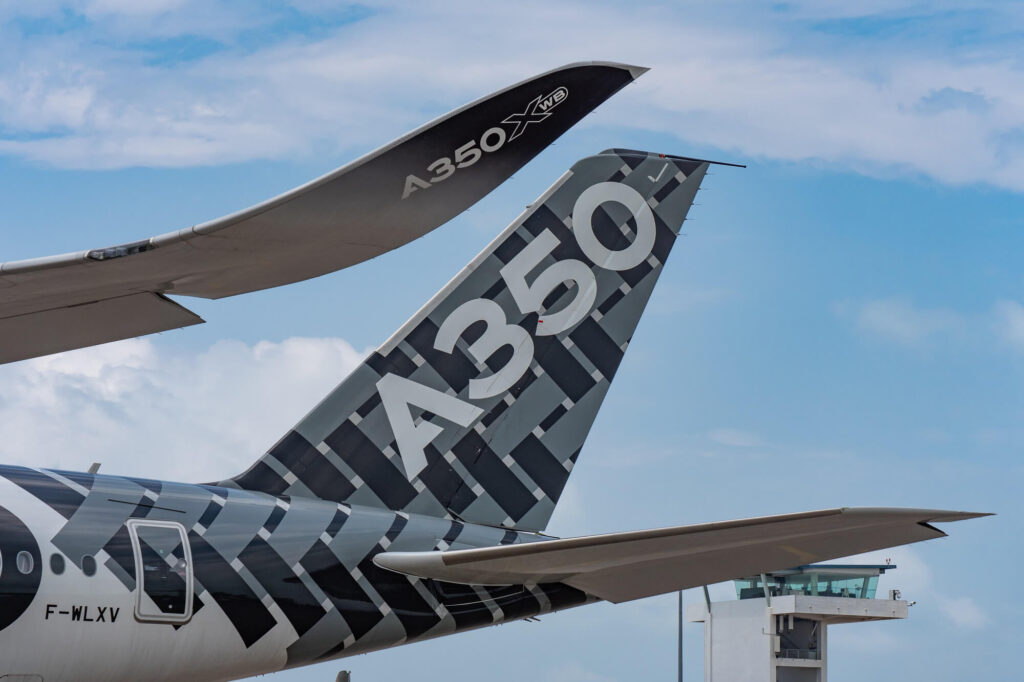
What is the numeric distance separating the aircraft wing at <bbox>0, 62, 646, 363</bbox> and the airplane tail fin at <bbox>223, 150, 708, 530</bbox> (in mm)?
5788

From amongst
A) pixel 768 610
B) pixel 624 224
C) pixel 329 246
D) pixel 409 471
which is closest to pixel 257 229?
pixel 329 246

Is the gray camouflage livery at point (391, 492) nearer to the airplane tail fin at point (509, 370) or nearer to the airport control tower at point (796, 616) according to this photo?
the airplane tail fin at point (509, 370)

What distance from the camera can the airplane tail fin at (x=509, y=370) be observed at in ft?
42.7

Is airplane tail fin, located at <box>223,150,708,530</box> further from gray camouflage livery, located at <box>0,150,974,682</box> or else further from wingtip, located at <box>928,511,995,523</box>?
wingtip, located at <box>928,511,995,523</box>

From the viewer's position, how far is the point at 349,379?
43.9 ft

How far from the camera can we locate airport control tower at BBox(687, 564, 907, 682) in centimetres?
6762

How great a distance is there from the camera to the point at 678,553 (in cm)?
1060

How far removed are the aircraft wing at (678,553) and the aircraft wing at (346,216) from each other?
4095mm

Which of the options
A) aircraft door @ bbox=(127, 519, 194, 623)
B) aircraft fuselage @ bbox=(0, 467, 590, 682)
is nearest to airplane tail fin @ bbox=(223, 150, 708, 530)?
aircraft fuselage @ bbox=(0, 467, 590, 682)

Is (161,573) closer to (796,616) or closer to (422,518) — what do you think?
(422,518)

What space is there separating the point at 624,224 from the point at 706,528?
593cm

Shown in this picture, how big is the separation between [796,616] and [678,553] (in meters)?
60.9

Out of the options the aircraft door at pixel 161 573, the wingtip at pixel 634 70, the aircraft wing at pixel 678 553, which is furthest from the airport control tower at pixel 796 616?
the wingtip at pixel 634 70

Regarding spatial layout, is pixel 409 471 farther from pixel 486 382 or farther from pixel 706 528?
pixel 706 528
